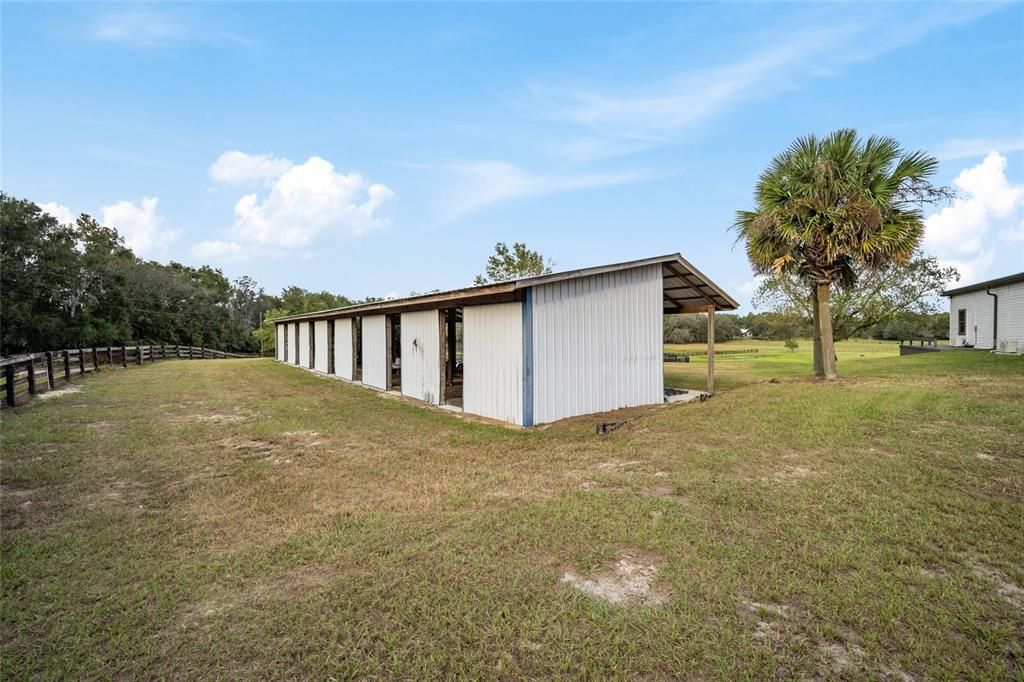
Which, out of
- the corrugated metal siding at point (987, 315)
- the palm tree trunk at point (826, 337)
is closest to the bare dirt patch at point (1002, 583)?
the palm tree trunk at point (826, 337)

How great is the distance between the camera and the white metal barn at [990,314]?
17.3m

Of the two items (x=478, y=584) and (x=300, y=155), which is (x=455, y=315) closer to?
(x=300, y=155)

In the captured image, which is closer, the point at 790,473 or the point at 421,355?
the point at 790,473

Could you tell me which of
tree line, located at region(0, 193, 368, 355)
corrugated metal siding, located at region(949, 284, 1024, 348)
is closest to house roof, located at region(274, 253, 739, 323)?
corrugated metal siding, located at region(949, 284, 1024, 348)

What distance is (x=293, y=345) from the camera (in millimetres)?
25469

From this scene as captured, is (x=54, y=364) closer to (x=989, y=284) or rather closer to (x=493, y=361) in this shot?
(x=493, y=361)

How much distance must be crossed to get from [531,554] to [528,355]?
5.02m

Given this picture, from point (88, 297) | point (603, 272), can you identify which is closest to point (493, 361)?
point (603, 272)

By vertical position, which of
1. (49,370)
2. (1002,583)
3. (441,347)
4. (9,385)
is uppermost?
(441,347)

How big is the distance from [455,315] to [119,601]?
12.2 metres

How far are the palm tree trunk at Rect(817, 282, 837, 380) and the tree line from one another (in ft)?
112

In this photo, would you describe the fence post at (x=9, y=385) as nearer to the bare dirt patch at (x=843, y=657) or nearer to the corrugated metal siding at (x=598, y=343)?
the corrugated metal siding at (x=598, y=343)

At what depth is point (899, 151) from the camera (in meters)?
10.9

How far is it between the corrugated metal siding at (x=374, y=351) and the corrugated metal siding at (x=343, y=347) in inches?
54.4
